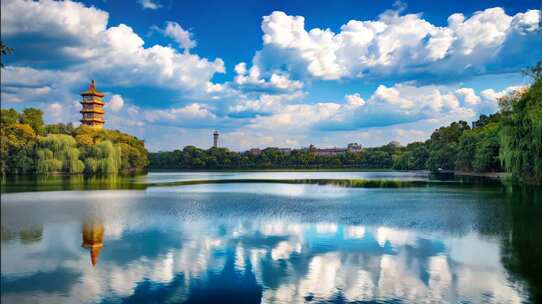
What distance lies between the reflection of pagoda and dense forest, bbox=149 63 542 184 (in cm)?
2327

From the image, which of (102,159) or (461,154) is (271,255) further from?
(461,154)

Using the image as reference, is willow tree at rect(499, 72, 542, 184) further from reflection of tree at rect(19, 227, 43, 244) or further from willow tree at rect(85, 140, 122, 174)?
willow tree at rect(85, 140, 122, 174)

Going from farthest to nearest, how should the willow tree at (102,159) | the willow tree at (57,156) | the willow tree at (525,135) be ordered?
1. the willow tree at (102,159)
2. the willow tree at (57,156)
3. the willow tree at (525,135)

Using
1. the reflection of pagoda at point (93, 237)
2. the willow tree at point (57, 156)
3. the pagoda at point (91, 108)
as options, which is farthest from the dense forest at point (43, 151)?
the reflection of pagoda at point (93, 237)

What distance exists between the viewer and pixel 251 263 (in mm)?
9516

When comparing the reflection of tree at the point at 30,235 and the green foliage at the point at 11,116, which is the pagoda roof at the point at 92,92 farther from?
the reflection of tree at the point at 30,235

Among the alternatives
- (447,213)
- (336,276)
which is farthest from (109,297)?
(447,213)

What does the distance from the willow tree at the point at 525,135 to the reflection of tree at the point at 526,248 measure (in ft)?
32.2

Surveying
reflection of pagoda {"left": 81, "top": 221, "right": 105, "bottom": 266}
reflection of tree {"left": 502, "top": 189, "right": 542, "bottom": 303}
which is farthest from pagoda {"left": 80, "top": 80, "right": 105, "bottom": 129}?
reflection of tree {"left": 502, "top": 189, "right": 542, "bottom": 303}

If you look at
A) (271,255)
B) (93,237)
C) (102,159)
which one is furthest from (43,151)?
(271,255)

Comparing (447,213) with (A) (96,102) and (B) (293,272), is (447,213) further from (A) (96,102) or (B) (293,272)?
(A) (96,102)

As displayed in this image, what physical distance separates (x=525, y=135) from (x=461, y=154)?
2596 centimetres

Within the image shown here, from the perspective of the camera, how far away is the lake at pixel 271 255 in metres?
7.62

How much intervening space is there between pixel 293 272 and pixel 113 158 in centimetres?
4558
